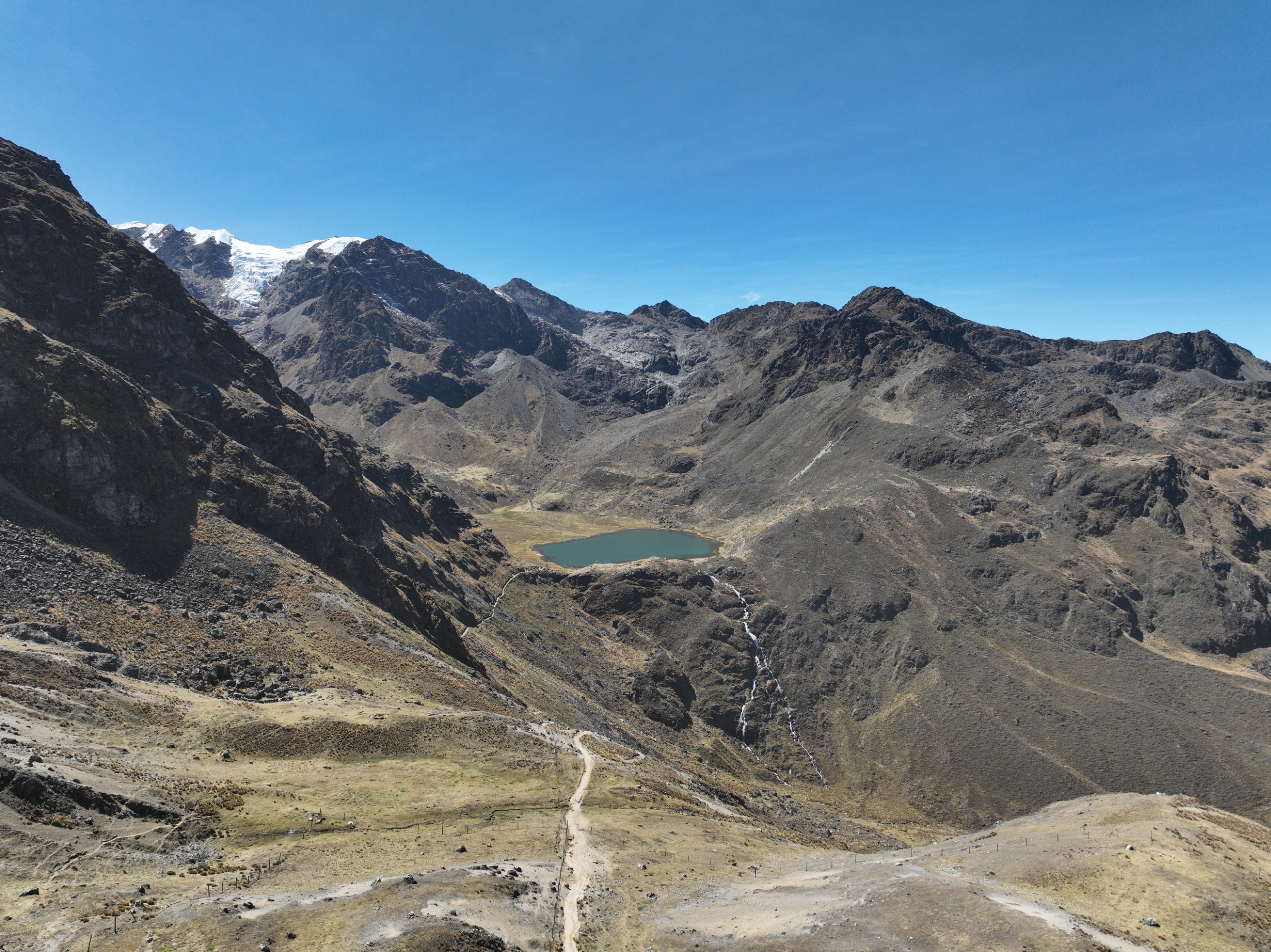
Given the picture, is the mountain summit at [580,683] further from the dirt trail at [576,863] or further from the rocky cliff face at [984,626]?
the rocky cliff face at [984,626]

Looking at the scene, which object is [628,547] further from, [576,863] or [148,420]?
[576,863]

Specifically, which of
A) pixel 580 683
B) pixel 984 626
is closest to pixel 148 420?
pixel 580 683

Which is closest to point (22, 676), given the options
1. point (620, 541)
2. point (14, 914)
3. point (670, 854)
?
point (14, 914)

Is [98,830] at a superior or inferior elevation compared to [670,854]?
superior

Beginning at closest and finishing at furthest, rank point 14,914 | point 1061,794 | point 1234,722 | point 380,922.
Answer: point 14,914, point 380,922, point 1061,794, point 1234,722

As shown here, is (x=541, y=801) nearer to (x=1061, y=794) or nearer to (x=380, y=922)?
(x=380, y=922)

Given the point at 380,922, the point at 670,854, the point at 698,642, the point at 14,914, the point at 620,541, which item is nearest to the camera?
the point at 14,914

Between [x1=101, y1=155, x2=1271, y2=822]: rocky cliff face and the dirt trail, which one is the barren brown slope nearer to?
[x1=101, y1=155, x2=1271, y2=822]: rocky cliff face
